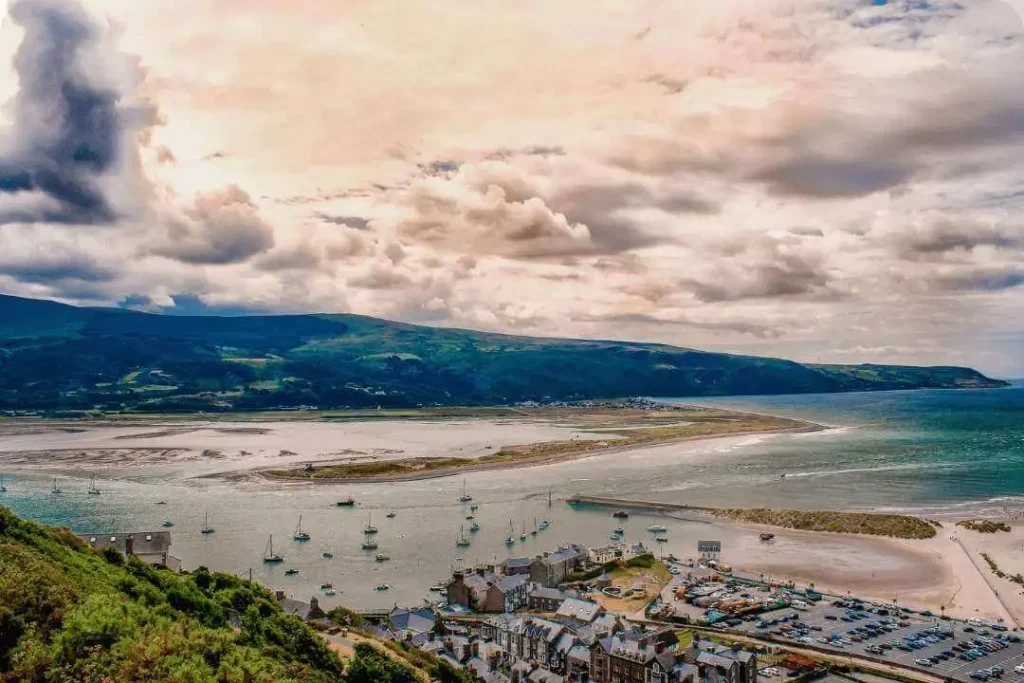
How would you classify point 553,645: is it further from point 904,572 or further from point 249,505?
point 249,505

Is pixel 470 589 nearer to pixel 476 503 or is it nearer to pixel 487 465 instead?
pixel 476 503

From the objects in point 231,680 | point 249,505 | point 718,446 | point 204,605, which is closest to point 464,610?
point 204,605

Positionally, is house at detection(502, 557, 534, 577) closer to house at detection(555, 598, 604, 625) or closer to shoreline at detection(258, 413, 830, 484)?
house at detection(555, 598, 604, 625)

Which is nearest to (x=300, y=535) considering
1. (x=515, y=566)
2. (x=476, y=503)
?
(x=476, y=503)

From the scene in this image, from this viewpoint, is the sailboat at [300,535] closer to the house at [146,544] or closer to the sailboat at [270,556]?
the sailboat at [270,556]

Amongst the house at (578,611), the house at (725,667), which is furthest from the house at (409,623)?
the house at (725,667)
